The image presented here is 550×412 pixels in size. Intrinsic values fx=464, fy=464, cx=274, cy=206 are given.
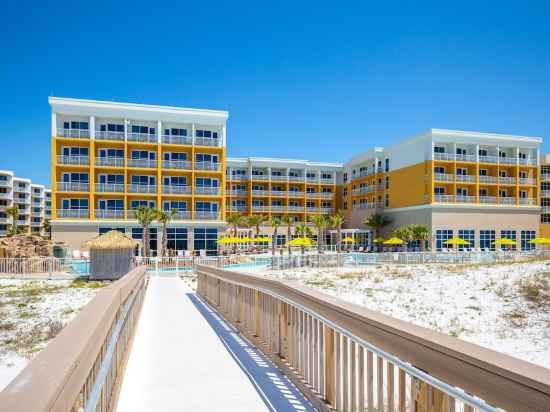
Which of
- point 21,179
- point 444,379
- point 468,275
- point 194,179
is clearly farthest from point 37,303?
point 21,179

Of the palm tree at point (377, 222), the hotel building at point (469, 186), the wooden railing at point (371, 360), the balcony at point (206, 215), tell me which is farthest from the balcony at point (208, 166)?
the wooden railing at point (371, 360)

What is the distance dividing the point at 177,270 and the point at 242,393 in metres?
23.9

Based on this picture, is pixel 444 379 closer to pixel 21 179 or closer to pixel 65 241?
pixel 65 241

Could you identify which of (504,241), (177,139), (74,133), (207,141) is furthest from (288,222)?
(74,133)

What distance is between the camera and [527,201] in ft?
189

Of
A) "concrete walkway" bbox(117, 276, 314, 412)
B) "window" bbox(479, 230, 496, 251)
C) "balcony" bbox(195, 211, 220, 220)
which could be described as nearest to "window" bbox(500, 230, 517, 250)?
"window" bbox(479, 230, 496, 251)

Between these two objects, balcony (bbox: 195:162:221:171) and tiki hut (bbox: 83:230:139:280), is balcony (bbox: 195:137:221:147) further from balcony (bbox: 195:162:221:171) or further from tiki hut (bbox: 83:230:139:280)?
tiki hut (bbox: 83:230:139:280)

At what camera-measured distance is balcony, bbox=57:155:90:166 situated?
45.4 meters

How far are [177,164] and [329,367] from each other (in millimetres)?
45882

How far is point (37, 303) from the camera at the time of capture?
1731 cm

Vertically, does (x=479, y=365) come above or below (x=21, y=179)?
below

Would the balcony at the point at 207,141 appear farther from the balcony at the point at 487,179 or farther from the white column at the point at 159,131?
the balcony at the point at 487,179

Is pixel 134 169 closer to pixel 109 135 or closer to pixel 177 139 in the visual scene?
pixel 109 135

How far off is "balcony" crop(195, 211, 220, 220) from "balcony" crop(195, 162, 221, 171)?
4.74 metres
